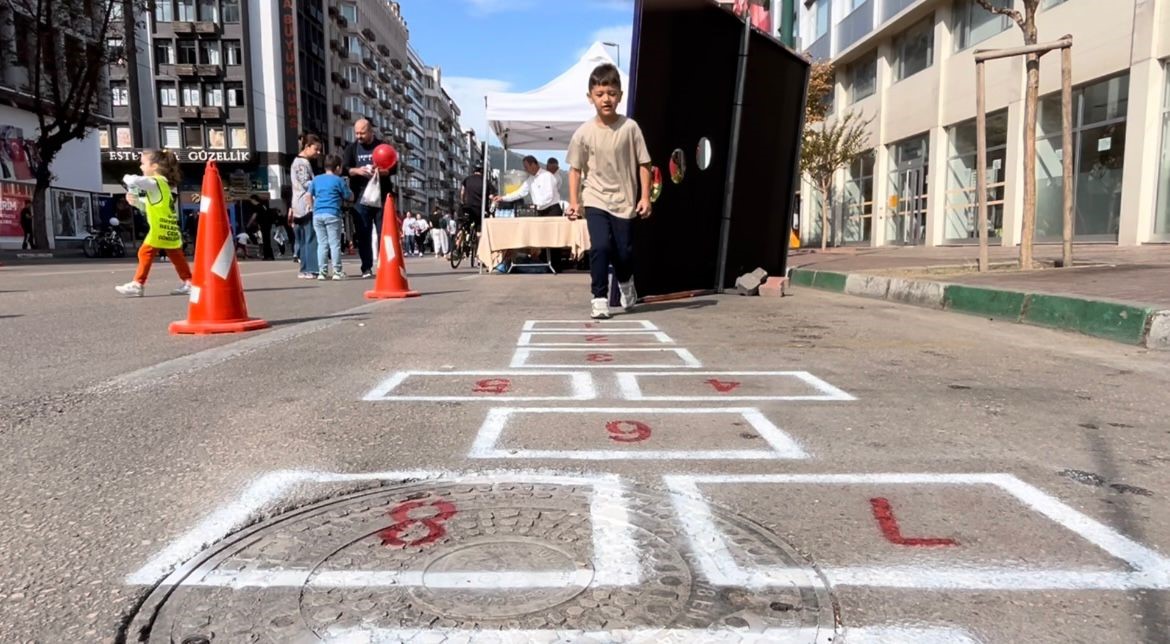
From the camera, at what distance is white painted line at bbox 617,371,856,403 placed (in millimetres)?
3348

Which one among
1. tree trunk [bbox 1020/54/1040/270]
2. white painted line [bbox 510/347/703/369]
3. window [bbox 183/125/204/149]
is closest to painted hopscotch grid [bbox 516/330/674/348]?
white painted line [bbox 510/347/703/369]

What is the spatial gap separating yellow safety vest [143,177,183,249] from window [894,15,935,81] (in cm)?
1894

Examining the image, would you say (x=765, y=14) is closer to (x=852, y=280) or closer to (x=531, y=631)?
(x=852, y=280)

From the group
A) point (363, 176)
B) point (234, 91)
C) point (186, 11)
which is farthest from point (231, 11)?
point (363, 176)

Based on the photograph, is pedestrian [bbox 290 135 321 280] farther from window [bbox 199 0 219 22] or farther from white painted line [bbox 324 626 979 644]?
window [bbox 199 0 219 22]

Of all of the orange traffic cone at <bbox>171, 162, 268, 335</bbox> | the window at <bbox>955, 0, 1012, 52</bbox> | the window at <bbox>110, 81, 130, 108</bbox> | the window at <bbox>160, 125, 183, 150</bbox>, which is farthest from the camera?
the window at <bbox>160, 125, 183, 150</bbox>

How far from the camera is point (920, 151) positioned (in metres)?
20.8

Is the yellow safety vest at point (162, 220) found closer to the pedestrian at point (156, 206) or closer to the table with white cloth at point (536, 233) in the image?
the pedestrian at point (156, 206)

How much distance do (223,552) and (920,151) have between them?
22.1m

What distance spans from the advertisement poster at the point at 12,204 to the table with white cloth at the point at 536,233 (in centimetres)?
2246

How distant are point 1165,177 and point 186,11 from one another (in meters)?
56.3

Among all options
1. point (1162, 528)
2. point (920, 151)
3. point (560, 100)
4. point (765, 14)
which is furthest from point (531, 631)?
point (920, 151)

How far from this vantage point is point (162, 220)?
7344 millimetres

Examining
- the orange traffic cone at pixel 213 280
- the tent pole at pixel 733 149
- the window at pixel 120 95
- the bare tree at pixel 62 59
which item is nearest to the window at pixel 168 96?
the window at pixel 120 95
